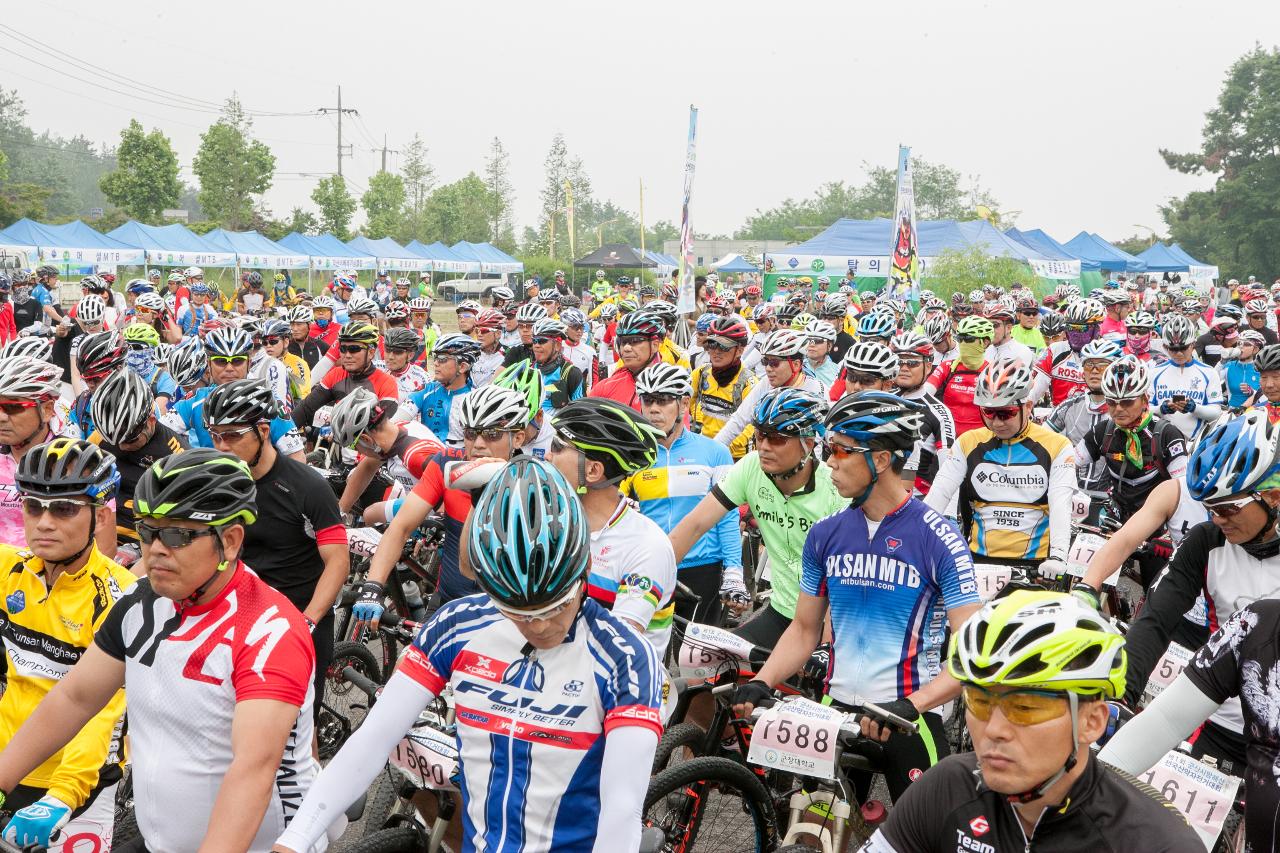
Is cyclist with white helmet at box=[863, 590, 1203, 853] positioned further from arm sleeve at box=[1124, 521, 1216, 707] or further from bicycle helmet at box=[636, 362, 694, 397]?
bicycle helmet at box=[636, 362, 694, 397]

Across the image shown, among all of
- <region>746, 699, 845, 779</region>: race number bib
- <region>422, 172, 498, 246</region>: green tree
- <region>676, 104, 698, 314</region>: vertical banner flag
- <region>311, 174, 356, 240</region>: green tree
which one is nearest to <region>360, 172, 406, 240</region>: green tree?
<region>422, 172, 498, 246</region>: green tree

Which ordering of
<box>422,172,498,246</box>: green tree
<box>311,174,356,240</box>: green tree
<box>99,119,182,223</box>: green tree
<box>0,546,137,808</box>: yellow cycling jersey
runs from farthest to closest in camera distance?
<box>422,172,498,246</box>: green tree < <box>311,174,356,240</box>: green tree < <box>99,119,182,223</box>: green tree < <box>0,546,137,808</box>: yellow cycling jersey

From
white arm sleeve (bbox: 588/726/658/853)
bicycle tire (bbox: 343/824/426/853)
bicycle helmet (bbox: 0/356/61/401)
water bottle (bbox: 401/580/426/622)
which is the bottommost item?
water bottle (bbox: 401/580/426/622)

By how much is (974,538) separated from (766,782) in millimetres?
2998

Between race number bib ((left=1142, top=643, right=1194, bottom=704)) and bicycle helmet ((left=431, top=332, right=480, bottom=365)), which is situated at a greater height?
bicycle helmet ((left=431, top=332, right=480, bottom=365))

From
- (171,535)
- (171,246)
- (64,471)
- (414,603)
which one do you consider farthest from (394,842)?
(171,246)

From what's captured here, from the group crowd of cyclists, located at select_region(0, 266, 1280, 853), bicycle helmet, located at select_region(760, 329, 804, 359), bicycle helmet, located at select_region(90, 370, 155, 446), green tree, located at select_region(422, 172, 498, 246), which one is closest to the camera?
crowd of cyclists, located at select_region(0, 266, 1280, 853)

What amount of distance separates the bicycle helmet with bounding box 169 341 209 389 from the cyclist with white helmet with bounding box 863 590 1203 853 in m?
9.03

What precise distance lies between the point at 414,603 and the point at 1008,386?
420 centimetres

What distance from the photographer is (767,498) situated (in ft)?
20.1

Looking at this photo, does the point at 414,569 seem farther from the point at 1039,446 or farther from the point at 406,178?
the point at 406,178

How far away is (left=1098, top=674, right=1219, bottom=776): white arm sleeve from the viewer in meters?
3.29

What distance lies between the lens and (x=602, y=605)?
4172 mm

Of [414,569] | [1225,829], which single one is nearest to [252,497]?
[1225,829]
